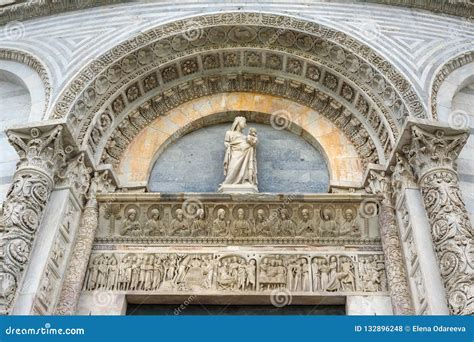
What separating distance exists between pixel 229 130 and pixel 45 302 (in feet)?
15.7

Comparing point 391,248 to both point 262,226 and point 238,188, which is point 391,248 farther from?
point 238,188

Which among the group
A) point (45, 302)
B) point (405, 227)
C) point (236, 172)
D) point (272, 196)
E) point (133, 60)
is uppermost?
point (133, 60)

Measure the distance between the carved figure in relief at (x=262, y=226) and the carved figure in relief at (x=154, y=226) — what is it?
1.57 meters

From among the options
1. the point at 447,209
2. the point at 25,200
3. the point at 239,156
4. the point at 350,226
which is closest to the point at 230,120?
the point at 239,156

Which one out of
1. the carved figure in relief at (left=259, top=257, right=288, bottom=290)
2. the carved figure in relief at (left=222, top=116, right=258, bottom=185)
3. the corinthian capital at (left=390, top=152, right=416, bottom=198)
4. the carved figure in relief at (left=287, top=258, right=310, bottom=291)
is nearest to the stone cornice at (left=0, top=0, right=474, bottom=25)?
the carved figure in relief at (left=222, top=116, right=258, bottom=185)

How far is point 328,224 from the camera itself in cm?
896

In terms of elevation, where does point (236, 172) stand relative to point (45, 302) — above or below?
above

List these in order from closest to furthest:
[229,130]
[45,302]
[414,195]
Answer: [45,302]
[414,195]
[229,130]

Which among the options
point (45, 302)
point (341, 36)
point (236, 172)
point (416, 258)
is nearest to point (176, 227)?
point (236, 172)

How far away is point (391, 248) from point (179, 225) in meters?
3.43

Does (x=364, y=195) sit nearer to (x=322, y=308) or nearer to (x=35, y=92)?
(x=322, y=308)

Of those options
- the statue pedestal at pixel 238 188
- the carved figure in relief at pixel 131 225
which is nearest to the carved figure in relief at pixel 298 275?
the statue pedestal at pixel 238 188

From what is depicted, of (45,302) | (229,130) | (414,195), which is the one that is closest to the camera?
(45,302)

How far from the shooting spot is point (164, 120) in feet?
35.2
